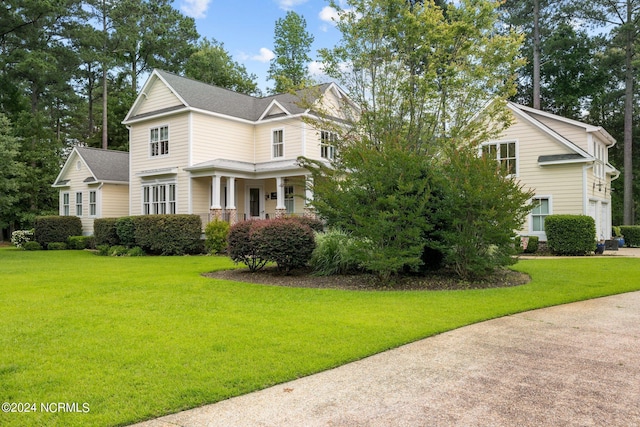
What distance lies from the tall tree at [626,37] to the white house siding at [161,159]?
81.3 feet

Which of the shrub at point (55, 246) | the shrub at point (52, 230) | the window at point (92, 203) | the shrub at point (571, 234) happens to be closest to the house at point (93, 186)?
the window at point (92, 203)

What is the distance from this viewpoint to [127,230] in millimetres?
19625

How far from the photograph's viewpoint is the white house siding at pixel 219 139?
2030cm

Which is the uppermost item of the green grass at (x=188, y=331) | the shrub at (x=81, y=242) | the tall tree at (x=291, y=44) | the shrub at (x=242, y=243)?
the tall tree at (x=291, y=44)

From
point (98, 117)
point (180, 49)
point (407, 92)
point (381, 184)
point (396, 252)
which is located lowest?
point (396, 252)

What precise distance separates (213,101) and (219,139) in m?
2.00

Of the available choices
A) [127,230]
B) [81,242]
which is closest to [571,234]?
[127,230]

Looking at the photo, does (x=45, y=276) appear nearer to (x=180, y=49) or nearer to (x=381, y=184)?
(x=381, y=184)

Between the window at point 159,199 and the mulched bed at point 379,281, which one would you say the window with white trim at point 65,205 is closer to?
the window at point 159,199

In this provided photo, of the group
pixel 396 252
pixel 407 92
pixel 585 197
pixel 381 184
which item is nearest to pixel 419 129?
pixel 407 92

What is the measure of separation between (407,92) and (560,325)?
835 centimetres

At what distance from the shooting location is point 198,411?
3.32 meters

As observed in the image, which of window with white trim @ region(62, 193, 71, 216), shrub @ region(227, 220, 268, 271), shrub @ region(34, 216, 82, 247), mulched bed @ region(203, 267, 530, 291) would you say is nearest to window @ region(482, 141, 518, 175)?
mulched bed @ region(203, 267, 530, 291)

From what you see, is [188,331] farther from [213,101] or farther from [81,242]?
[81,242]
